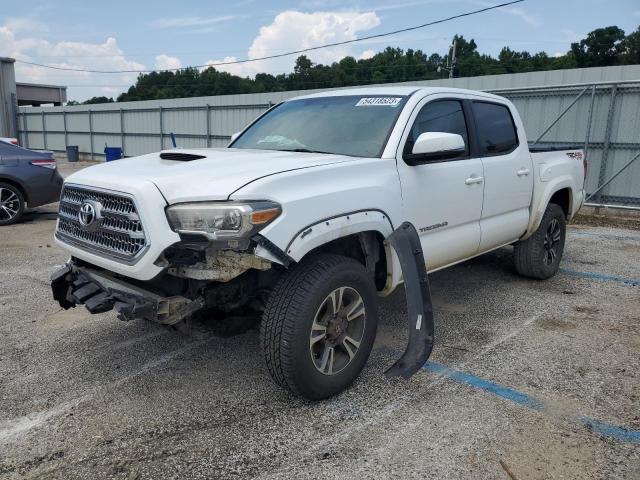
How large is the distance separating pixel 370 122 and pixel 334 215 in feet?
3.75

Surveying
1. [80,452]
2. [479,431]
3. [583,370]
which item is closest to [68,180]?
[80,452]

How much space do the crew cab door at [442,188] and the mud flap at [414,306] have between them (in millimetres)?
416

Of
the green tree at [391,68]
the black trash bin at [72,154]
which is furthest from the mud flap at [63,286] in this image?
the green tree at [391,68]

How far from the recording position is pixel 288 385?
3.01 metres

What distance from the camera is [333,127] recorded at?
13.3ft

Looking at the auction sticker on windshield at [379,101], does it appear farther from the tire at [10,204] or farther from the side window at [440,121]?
the tire at [10,204]

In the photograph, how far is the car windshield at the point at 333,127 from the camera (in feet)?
12.6

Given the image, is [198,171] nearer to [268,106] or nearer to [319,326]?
[319,326]

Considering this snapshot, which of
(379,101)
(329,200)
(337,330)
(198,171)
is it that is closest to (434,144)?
→ (379,101)

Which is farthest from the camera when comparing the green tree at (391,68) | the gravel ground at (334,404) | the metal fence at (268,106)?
the green tree at (391,68)

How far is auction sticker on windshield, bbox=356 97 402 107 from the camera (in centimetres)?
402

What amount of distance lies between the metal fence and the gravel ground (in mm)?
3561

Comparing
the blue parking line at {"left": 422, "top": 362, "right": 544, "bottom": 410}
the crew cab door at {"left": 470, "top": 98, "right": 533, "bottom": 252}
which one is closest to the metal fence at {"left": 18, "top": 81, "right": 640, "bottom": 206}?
the crew cab door at {"left": 470, "top": 98, "right": 533, "bottom": 252}

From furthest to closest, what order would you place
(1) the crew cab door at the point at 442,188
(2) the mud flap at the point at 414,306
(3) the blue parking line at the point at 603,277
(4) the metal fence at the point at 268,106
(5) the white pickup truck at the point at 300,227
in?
(4) the metal fence at the point at 268,106
(3) the blue parking line at the point at 603,277
(1) the crew cab door at the point at 442,188
(2) the mud flap at the point at 414,306
(5) the white pickup truck at the point at 300,227
